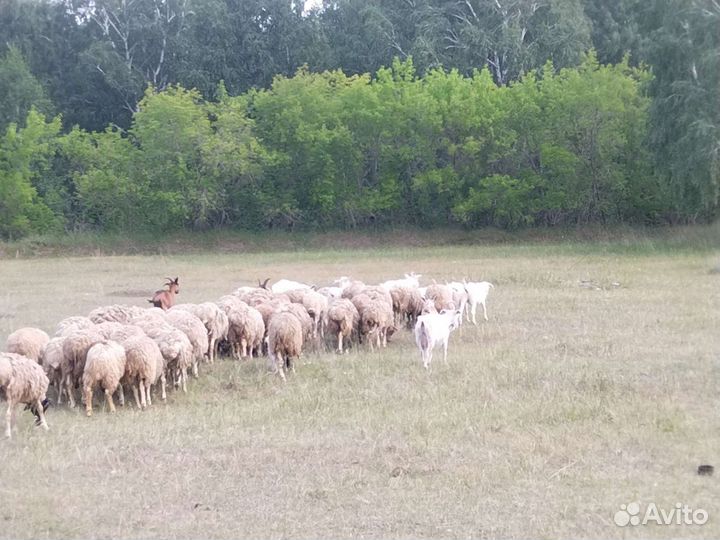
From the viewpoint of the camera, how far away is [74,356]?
11.0 metres

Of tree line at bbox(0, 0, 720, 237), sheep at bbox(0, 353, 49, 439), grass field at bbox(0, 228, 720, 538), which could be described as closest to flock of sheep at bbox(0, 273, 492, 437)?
sheep at bbox(0, 353, 49, 439)

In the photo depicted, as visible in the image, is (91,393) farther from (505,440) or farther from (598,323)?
(598,323)

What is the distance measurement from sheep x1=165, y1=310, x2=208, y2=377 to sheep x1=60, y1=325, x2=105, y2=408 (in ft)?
4.87

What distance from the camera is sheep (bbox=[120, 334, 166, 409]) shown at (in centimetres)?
1064

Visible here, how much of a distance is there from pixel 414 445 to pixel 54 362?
4.78m

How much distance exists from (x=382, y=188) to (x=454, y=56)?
38.0 feet

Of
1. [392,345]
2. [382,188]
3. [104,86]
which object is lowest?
[392,345]

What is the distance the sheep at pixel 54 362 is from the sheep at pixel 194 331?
5.51 ft

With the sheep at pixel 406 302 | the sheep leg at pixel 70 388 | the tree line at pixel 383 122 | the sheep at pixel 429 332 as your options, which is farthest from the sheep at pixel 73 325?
the tree line at pixel 383 122

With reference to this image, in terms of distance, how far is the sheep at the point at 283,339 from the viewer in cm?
1227

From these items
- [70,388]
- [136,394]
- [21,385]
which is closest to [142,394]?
[136,394]

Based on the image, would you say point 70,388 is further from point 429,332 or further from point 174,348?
point 429,332

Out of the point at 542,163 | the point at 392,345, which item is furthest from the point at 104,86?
the point at 392,345

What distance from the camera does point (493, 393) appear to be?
34.9 feet
